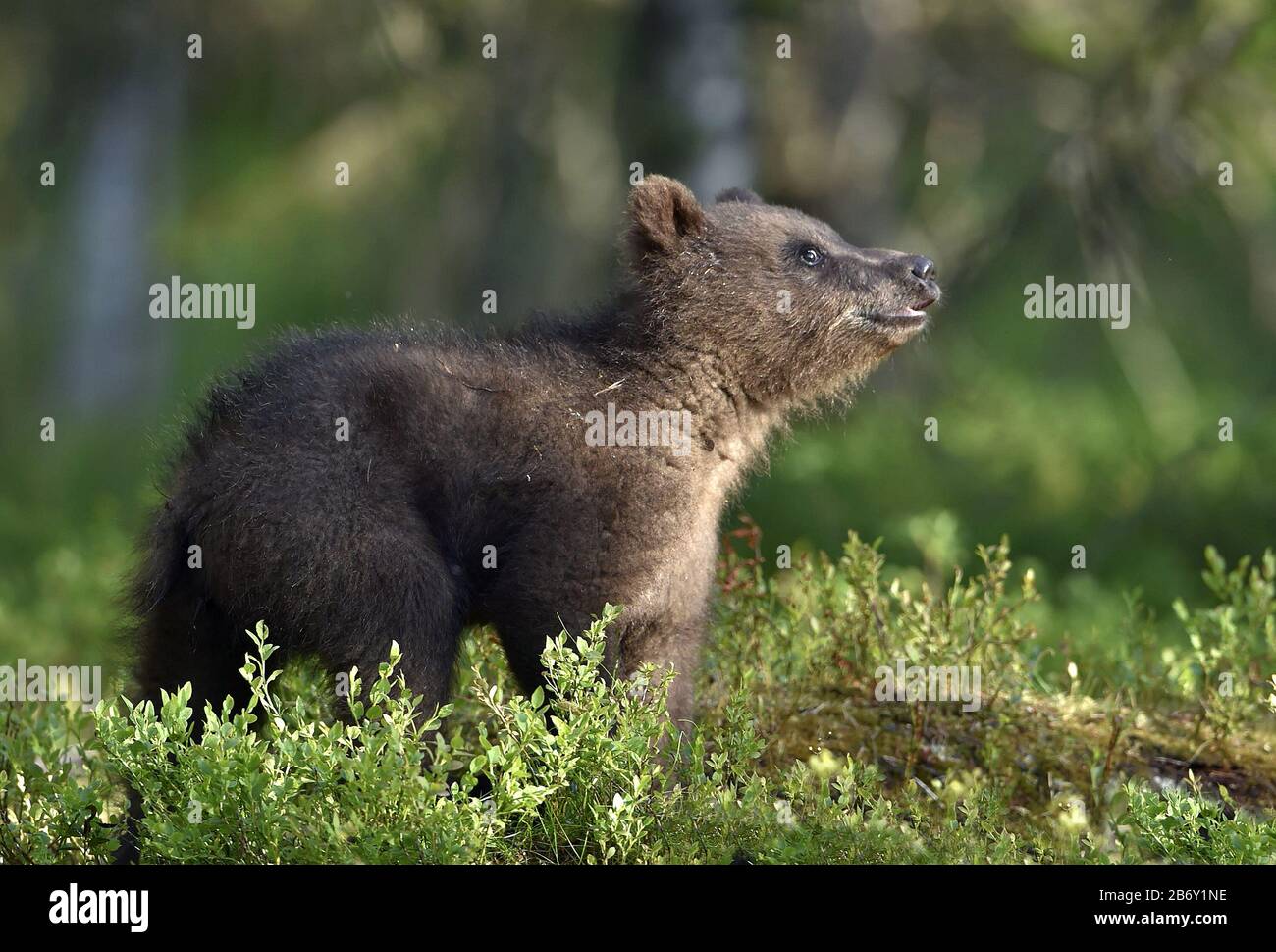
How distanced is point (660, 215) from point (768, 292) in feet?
1.80

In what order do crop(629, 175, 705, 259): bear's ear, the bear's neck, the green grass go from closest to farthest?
the green grass → the bear's neck → crop(629, 175, 705, 259): bear's ear

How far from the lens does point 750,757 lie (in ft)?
19.9

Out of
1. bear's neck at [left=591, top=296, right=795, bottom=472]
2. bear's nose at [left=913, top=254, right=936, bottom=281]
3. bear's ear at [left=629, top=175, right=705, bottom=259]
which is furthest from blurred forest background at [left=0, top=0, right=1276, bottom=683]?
bear's ear at [left=629, top=175, right=705, bottom=259]

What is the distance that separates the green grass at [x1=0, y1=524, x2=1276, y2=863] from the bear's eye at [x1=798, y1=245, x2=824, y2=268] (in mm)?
1363

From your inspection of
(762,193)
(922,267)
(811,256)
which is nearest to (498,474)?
(811,256)

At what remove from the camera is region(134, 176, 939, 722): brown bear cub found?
19.4 feet

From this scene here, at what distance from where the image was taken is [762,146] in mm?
13945

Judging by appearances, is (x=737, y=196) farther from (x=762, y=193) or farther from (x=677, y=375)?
(x=762, y=193)

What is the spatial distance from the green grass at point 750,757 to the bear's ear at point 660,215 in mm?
1685

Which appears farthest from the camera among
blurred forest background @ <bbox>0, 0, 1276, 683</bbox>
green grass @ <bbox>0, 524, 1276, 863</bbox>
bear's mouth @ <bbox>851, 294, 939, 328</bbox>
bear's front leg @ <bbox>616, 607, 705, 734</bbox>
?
blurred forest background @ <bbox>0, 0, 1276, 683</bbox>

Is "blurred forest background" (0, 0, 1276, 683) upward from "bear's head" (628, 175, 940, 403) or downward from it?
upward

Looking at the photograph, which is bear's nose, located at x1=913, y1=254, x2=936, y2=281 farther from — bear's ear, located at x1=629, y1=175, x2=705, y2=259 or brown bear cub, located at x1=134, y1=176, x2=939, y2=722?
bear's ear, located at x1=629, y1=175, x2=705, y2=259

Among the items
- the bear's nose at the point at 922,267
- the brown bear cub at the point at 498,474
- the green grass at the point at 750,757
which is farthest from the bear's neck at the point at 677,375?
the green grass at the point at 750,757

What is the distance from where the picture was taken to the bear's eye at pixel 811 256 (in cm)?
702
